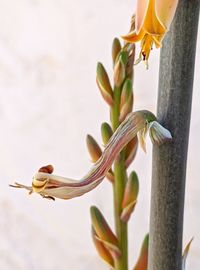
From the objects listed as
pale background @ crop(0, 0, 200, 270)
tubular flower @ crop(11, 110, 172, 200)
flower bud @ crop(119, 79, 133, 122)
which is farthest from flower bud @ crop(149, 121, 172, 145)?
pale background @ crop(0, 0, 200, 270)

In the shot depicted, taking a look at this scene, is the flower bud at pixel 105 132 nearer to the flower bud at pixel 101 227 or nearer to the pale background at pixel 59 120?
the flower bud at pixel 101 227

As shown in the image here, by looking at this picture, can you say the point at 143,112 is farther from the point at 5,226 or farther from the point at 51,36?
the point at 5,226

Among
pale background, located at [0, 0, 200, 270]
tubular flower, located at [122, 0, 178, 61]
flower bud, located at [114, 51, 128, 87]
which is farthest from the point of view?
pale background, located at [0, 0, 200, 270]

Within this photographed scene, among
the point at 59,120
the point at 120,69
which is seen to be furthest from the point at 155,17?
the point at 59,120

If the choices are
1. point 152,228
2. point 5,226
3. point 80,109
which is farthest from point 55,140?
point 152,228

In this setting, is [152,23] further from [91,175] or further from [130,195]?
[130,195]

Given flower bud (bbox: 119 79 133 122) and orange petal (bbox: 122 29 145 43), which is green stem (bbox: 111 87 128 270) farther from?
orange petal (bbox: 122 29 145 43)
